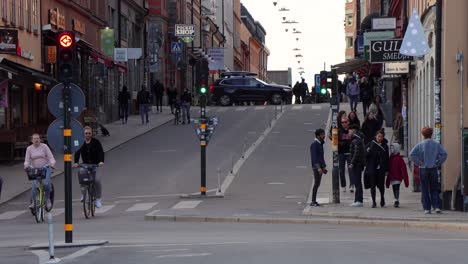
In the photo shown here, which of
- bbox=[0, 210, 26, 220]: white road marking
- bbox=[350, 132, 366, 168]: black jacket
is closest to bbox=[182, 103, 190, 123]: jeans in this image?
bbox=[0, 210, 26, 220]: white road marking

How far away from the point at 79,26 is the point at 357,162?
29350mm

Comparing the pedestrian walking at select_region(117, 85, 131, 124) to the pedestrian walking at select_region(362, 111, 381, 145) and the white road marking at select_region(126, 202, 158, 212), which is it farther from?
the white road marking at select_region(126, 202, 158, 212)

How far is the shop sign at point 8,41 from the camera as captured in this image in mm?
36750

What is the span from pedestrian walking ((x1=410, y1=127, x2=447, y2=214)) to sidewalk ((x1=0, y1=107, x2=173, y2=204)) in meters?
10.9

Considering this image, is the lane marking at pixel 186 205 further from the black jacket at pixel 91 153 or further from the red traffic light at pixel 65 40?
the red traffic light at pixel 65 40

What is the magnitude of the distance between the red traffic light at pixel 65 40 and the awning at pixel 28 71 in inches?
801

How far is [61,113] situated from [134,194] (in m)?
12.9

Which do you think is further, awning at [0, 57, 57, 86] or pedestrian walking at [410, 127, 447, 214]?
awning at [0, 57, 57, 86]

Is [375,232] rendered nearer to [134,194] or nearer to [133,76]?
[134,194]

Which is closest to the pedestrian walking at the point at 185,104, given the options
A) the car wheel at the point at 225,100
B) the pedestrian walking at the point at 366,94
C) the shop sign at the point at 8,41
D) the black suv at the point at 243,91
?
the pedestrian walking at the point at 366,94

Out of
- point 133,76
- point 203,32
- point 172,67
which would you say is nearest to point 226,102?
point 133,76

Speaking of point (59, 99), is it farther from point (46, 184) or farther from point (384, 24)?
point (384, 24)

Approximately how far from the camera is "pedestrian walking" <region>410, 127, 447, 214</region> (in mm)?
22344

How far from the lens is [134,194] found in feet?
97.1
